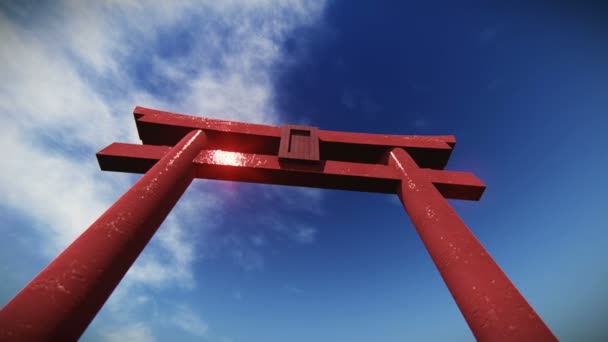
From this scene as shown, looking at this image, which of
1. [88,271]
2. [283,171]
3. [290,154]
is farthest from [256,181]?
Result: [88,271]

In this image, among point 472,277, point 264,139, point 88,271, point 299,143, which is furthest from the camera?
point 264,139

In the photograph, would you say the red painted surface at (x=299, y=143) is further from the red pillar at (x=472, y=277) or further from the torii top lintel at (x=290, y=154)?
the red pillar at (x=472, y=277)

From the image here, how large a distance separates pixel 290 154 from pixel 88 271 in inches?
81.7

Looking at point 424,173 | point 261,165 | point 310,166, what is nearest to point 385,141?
point 424,173

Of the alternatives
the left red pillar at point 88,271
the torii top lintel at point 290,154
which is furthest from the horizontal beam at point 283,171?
the left red pillar at point 88,271

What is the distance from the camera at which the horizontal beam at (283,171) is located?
296cm

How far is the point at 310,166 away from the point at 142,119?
221 centimetres

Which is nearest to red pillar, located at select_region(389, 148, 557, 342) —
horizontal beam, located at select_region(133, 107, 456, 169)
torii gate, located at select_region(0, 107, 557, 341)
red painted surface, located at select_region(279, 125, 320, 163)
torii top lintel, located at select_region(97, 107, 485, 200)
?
torii gate, located at select_region(0, 107, 557, 341)

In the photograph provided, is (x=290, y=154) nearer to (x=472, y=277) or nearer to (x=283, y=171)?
(x=283, y=171)

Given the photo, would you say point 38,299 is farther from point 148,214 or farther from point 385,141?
point 385,141

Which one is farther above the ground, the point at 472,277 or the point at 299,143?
the point at 299,143

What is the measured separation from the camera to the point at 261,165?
3021 millimetres

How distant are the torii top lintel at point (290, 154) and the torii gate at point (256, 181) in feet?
0.04

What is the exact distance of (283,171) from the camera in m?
3.05
